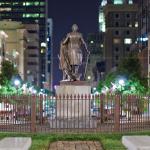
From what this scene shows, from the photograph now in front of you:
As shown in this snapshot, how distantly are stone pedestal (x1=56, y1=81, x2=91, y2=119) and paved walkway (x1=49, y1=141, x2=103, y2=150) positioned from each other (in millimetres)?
5560

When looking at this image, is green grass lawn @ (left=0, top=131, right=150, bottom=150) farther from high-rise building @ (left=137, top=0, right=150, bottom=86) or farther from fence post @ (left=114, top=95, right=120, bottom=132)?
high-rise building @ (left=137, top=0, right=150, bottom=86)

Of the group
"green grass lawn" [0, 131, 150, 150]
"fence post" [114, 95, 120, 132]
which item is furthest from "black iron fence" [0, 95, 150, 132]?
"green grass lawn" [0, 131, 150, 150]

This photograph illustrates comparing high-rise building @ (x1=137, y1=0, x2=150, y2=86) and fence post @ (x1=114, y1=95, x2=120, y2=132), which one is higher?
high-rise building @ (x1=137, y1=0, x2=150, y2=86)

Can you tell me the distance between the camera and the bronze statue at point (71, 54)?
35.2 meters

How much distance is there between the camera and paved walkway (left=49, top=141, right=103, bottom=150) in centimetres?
2234

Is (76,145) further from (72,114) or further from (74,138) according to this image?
(72,114)

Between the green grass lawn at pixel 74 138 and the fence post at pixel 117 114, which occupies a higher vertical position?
the fence post at pixel 117 114

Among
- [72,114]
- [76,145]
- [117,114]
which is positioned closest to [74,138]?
[76,145]

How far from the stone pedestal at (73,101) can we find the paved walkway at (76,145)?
556 cm

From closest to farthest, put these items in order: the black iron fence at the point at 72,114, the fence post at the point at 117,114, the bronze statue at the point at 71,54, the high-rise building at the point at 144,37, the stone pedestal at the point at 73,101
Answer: the fence post at the point at 117,114 → the black iron fence at the point at 72,114 → the stone pedestal at the point at 73,101 → the bronze statue at the point at 71,54 → the high-rise building at the point at 144,37

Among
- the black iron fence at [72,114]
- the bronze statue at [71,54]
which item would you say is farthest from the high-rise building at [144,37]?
the black iron fence at [72,114]

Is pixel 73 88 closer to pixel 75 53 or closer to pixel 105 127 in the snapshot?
pixel 75 53

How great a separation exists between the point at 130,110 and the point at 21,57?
13866 centimetres

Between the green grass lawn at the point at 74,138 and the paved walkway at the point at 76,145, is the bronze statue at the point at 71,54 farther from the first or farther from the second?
the paved walkway at the point at 76,145
